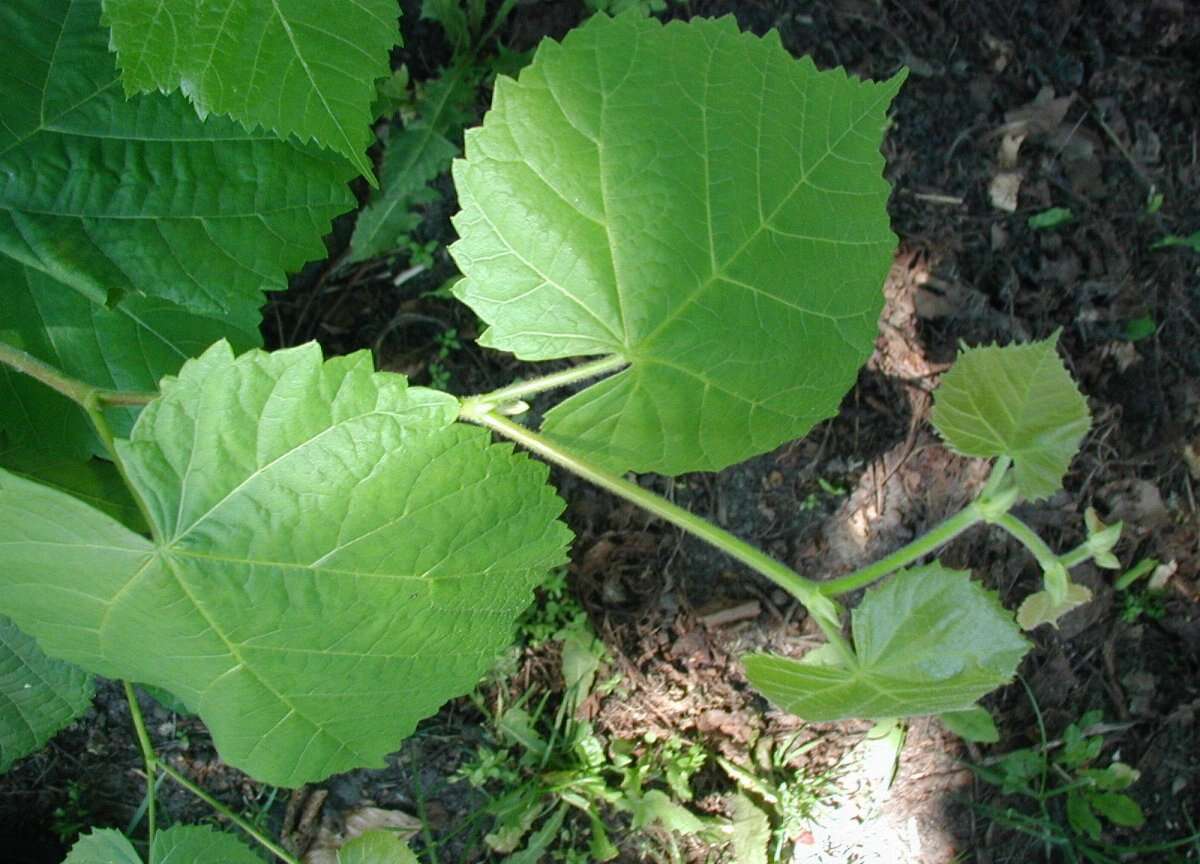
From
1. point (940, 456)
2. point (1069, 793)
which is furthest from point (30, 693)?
point (1069, 793)

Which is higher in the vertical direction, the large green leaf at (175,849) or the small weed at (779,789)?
the large green leaf at (175,849)

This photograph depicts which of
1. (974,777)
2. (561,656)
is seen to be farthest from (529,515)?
(974,777)

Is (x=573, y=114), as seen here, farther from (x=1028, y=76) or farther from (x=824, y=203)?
(x=1028, y=76)

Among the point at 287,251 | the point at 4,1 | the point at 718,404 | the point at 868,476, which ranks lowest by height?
the point at 868,476

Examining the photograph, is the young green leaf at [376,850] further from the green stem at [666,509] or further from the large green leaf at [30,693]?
the green stem at [666,509]

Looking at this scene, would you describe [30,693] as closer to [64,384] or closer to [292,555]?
[64,384]

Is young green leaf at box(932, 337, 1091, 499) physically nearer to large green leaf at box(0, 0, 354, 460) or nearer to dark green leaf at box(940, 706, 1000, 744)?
large green leaf at box(0, 0, 354, 460)

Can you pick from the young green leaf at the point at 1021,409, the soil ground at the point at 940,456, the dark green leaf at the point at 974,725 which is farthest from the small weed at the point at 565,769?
the young green leaf at the point at 1021,409
